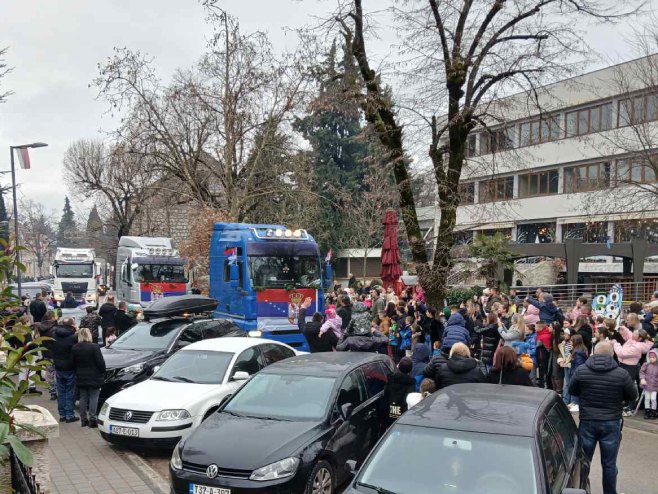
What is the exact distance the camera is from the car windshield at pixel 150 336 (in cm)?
1185

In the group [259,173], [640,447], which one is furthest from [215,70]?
[640,447]

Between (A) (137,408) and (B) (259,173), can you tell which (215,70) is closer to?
(B) (259,173)

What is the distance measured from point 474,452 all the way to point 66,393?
27.2 feet

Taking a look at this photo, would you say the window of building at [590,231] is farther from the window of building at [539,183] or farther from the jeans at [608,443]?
the jeans at [608,443]

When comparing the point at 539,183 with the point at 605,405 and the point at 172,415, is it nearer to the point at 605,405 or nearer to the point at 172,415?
the point at 605,405

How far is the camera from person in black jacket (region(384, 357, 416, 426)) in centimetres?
812

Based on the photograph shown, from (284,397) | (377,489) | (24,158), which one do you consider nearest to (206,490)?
(284,397)

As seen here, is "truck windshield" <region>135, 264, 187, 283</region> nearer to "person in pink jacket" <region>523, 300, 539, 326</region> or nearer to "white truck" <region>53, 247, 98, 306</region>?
"white truck" <region>53, 247, 98, 306</region>

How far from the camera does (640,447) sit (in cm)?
918

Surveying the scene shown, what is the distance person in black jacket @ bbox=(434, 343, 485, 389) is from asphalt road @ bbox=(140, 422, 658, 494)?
1.96 meters

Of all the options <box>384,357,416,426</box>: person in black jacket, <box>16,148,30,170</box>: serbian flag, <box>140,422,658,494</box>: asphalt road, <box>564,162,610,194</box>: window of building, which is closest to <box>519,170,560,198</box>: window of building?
<box>564,162,610,194</box>: window of building

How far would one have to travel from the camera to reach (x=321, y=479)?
648 cm

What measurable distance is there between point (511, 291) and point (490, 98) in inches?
361

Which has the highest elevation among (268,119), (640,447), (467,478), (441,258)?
(268,119)
